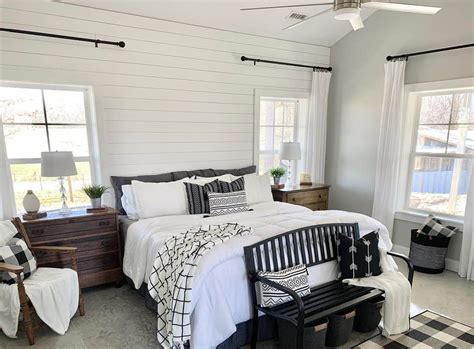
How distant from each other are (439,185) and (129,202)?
144 inches

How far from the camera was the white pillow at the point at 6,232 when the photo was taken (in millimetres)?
2496

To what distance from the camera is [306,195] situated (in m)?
4.40

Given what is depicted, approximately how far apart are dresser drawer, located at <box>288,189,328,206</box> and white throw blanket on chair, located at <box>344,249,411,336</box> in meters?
1.87

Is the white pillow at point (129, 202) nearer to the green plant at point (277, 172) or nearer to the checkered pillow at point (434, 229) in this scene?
the green plant at point (277, 172)

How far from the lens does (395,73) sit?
12.8 feet

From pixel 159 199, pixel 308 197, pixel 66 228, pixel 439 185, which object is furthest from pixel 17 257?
pixel 439 185

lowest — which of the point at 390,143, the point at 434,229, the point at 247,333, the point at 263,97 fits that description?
the point at 247,333

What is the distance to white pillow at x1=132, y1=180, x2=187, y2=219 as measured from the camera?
3.18 meters

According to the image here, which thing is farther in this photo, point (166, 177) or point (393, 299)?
point (166, 177)

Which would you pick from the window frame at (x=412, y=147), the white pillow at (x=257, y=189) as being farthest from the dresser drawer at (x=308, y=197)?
the window frame at (x=412, y=147)

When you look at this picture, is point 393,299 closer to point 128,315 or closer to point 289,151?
point 128,315

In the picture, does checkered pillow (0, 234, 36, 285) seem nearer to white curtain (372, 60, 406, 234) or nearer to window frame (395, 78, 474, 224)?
white curtain (372, 60, 406, 234)

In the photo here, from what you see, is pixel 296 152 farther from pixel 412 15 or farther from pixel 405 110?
pixel 412 15

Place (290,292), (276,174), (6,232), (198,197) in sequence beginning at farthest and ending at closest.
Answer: (276,174), (198,197), (6,232), (290,292)
